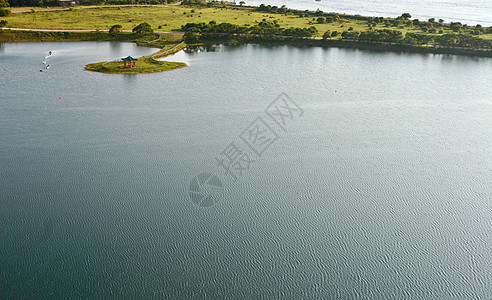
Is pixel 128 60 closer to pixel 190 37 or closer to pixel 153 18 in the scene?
pixel 190 37

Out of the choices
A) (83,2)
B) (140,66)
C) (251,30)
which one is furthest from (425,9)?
(140,66)

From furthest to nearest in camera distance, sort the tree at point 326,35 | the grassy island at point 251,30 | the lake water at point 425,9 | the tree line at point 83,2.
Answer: the lake water at point 425,9 < the tree line at point 83,2 < the tree at point 326,35 < the grassy island at point 251,30

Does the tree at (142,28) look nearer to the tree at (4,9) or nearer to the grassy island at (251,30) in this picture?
the grassy island at (251,30)

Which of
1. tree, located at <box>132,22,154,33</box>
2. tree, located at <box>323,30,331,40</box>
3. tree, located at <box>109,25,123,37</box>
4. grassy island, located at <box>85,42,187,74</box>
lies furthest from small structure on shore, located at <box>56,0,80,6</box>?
tree, located at <box>323,30,331,40</box>

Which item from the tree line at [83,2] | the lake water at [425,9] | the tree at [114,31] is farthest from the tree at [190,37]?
the lake water at [425,9]

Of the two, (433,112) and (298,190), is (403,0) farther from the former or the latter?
(298,190)

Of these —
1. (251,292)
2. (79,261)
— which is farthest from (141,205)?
(251,292)
